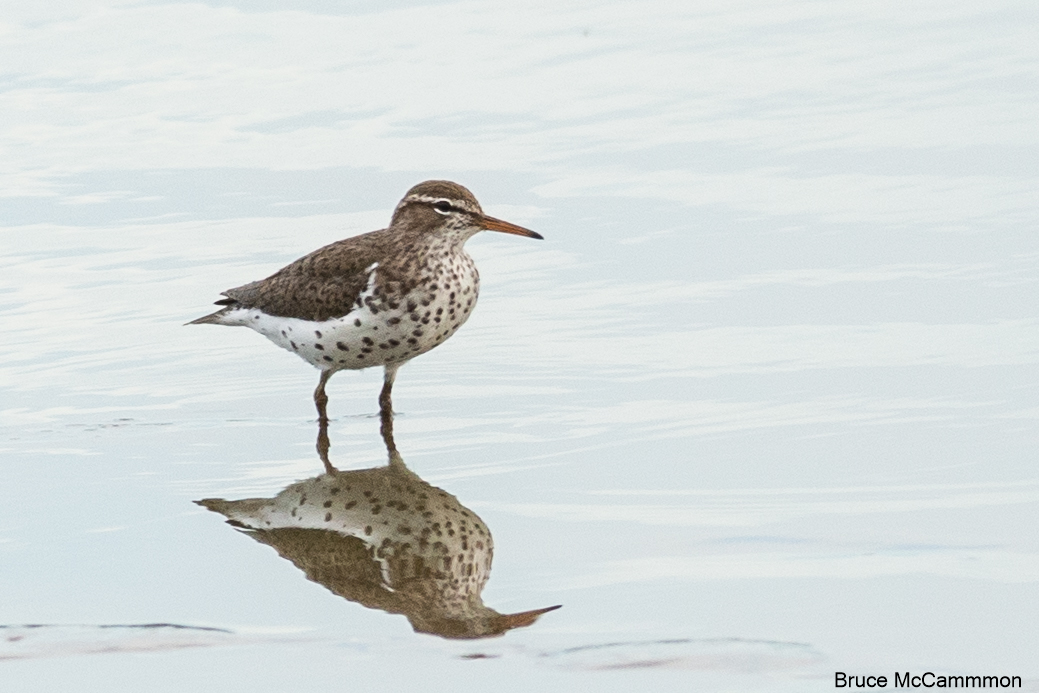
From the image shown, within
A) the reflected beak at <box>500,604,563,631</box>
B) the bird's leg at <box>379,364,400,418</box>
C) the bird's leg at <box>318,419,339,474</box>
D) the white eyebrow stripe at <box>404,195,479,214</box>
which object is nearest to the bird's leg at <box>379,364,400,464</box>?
the bird's leg at <box>379,364,400,418</box>

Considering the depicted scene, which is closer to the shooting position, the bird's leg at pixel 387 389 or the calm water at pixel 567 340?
the calm water at pixel 567 340

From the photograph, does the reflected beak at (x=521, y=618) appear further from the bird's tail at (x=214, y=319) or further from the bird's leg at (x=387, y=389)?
the bird's tail at (x=214, y=319)

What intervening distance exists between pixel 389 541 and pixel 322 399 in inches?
102

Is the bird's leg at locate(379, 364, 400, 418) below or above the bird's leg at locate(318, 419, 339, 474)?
above

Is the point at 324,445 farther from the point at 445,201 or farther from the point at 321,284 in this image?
the point at 445,201

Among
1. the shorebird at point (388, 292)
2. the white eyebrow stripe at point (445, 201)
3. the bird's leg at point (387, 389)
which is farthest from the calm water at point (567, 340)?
the white eyebrow stripe at point (445, 201)

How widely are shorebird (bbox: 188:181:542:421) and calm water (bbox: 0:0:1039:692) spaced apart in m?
0.34

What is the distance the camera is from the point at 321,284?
10055 mm

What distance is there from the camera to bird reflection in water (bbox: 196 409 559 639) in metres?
6.47

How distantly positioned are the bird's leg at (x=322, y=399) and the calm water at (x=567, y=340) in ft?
0.27

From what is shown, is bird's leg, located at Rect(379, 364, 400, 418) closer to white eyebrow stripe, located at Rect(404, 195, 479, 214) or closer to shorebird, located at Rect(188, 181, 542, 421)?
shorebird, located at Rect(188, 181, 542, 421)

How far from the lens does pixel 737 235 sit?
11.8 m

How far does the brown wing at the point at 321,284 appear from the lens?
9.87 meters

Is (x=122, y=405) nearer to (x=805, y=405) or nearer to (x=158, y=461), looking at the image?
(x=158, y=461)
